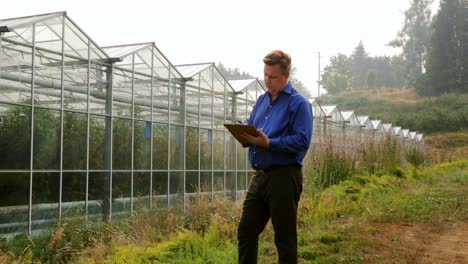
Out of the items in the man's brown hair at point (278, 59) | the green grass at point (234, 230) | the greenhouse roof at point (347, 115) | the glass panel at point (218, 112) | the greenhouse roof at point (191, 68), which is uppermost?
the greenhouse roof at point (191, 68)

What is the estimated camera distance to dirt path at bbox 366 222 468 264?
17.7 ft

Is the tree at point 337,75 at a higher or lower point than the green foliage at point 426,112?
higher

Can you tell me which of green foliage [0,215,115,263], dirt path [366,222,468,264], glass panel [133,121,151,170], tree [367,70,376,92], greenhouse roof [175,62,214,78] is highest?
tree [367,70,376,92]

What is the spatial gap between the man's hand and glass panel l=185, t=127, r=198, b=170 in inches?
372

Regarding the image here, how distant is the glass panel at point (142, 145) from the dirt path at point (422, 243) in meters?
5.73

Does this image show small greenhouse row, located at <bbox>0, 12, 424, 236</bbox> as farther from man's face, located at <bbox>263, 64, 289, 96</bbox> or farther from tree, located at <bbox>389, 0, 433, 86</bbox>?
tree, located at <bbox>389, 0, 433, 86</bbox>

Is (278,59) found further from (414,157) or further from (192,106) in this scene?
(414,157)

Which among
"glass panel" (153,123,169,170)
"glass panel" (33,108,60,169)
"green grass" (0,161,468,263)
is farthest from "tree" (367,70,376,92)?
"glass panel" (33,108,60,169)

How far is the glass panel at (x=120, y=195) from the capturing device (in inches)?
414

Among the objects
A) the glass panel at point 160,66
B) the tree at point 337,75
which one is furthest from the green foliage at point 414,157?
the tree at point 337,75

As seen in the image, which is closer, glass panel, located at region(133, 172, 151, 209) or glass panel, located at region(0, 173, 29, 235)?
glass panel, located at region(0, 173, 29, 235)

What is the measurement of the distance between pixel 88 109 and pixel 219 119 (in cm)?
510

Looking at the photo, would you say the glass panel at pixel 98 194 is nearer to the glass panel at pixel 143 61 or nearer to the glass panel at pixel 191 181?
the glass panel at pixel 143 61

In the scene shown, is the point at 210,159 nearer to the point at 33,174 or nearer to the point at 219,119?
the point at 219,119
